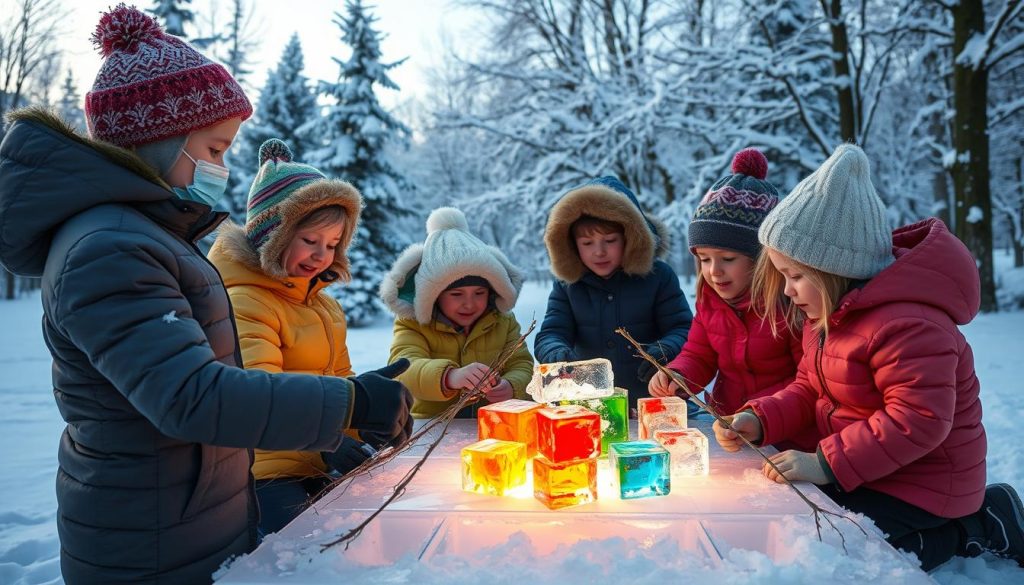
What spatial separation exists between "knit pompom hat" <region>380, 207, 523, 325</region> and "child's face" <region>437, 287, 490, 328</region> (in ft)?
0.17

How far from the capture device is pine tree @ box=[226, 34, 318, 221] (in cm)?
1877

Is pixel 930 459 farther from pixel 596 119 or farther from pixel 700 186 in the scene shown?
pixel 596 119

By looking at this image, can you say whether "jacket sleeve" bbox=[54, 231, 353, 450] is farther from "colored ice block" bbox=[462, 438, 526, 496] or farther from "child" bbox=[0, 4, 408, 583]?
"colored ice block" bbox=[462, 438, 526, 496]

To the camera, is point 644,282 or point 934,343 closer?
point 934,343

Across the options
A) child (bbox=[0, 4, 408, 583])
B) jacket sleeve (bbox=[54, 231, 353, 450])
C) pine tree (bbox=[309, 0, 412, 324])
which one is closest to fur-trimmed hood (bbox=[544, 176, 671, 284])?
child (bbox=[0, 4, 408, 583])

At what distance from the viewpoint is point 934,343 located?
178cm

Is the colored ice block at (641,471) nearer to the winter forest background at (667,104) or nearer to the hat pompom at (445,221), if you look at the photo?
the hat pompom at (445,221)

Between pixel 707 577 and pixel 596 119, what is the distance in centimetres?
1135

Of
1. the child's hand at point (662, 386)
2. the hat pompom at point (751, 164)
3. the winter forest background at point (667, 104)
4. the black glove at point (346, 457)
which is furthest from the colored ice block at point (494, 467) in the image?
the winter forest background at point (667, 104)

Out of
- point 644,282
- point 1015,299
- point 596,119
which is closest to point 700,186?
point 596,119

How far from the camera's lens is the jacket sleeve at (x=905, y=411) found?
5.77 ft

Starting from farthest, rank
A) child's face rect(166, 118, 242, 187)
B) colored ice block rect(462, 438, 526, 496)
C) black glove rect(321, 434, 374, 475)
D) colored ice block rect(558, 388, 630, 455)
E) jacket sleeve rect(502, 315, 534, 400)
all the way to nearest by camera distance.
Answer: jacket sleeve rect(502, 315, 534, 400)
black glove rect(321, 434, 374, 475)
colored ice block rect(558, 388, 630, 455)
child's face rect(166, 118, 242, 187)
colored ice block rect(462, 438, 526, 496)

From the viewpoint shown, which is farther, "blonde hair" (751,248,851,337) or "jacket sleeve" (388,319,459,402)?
"jacket sleeve" (388,319,459,402)

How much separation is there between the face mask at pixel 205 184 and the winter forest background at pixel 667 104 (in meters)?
8.49
